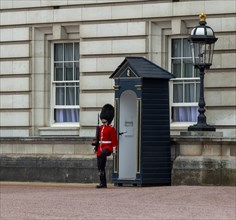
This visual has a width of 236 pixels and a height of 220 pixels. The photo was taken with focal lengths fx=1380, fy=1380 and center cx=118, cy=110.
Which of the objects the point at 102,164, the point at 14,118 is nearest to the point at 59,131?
the point at 14,118

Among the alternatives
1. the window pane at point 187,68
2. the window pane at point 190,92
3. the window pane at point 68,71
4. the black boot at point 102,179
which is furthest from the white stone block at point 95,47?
the black boot at point 102,179

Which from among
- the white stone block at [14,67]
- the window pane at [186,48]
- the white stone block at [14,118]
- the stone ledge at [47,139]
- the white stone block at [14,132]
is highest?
the window pane at [186,48]

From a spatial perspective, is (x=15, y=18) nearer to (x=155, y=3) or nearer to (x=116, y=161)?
(x=155, y=3)

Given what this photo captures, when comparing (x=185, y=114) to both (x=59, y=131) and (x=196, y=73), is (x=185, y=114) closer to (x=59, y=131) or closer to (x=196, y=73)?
(x=196, y=73)

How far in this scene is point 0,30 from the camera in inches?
1296

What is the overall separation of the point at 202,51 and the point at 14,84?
6.30 m

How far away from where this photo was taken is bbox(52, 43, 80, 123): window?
32219mm

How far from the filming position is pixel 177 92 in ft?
99.9

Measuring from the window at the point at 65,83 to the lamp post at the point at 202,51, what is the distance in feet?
16.3

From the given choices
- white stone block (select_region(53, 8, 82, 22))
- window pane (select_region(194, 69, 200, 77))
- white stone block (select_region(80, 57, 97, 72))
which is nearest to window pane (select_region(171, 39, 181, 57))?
window pane (select_region(194, 69, 200, 77))

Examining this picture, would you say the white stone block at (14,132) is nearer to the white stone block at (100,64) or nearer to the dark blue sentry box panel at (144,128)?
the white stone block at (100,64)

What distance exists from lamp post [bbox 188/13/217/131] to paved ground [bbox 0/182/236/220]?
6.36 ft

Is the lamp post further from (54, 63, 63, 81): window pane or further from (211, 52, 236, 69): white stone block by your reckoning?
(54, 63, 63, 81): window pane

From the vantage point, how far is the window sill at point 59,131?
3167 cm
